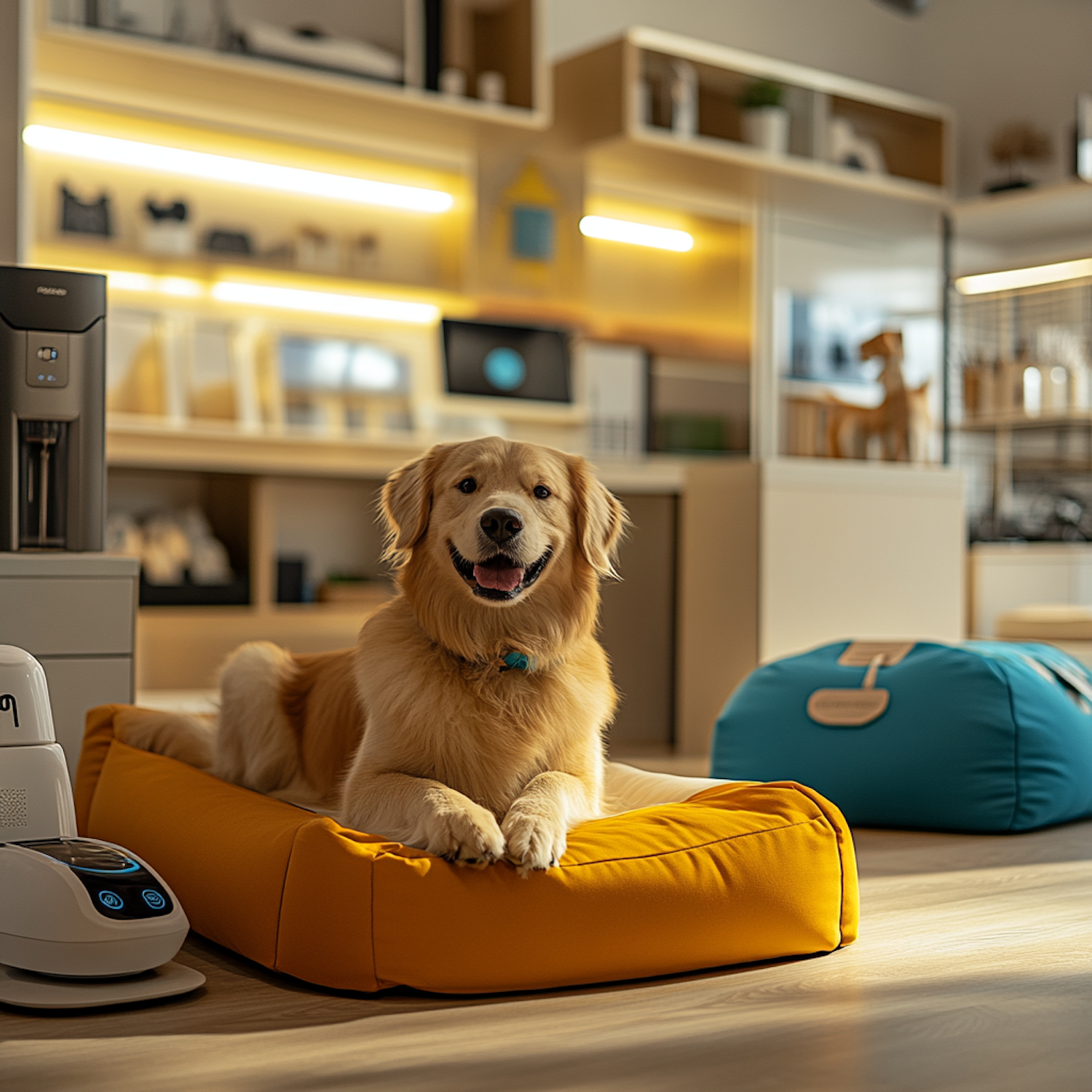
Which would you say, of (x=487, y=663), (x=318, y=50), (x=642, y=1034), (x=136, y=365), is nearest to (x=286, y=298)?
(x=136, y=365)

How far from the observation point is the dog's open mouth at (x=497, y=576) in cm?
191

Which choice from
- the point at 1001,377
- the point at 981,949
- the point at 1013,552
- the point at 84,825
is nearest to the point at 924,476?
the point at 1013,552

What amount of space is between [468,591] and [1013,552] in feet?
14.2

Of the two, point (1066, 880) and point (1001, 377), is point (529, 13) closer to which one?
point (1001, 377)

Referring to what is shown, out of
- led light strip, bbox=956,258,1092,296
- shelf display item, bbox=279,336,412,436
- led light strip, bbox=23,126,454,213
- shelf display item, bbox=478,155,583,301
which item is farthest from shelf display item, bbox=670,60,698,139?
led light strip, bbox=956,258,1092,296

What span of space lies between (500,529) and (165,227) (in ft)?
10.3

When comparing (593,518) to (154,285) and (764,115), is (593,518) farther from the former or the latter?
(764,115)

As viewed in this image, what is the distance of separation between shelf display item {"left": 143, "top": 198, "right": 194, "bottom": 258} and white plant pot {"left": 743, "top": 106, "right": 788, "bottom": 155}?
2369mm

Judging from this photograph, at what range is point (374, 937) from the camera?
68.4 inches

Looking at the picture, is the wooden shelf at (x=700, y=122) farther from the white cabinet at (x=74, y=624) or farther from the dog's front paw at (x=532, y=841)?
the dog's front paw at (x=532, y=841)

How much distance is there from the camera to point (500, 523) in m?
1.88

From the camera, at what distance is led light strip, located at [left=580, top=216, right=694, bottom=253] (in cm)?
580

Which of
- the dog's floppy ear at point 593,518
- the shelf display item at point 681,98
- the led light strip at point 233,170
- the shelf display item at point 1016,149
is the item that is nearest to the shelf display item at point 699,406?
the shelf display item at point 681,98

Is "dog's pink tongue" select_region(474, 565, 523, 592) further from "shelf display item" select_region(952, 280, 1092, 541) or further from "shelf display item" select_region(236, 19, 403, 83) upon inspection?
"shelf display item" select_region(952, 280, 1092, 541)
